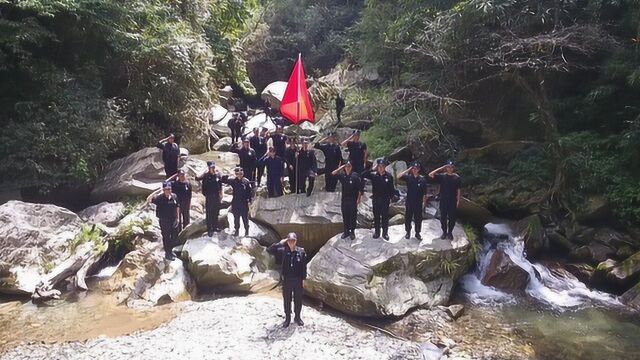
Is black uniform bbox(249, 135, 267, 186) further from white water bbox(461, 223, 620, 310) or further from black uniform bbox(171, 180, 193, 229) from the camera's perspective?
white water bbox(461, 223, 620, 310)

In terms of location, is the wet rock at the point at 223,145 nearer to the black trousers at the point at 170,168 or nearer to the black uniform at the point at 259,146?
the black uniform at the point at 259,146

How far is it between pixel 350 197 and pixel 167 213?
12.2ft

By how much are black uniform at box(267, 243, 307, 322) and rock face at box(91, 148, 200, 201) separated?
6.89 meters

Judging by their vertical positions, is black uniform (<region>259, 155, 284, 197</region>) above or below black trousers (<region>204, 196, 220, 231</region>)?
above

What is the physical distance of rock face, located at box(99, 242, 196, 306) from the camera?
9.74m

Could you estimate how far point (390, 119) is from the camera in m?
17.1

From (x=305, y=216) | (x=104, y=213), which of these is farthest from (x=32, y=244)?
(x=305, y=216)

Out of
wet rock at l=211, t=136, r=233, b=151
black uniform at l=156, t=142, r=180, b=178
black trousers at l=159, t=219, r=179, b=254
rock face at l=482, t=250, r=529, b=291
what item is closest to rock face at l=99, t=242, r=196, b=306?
black trousers at l=159, t=219, r=179, b=254

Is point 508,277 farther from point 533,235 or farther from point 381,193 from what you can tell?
point 381,193

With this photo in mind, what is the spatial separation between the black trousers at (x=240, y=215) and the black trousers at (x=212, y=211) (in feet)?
1.22

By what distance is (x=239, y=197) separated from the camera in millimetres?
10789

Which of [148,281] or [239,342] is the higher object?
[148,281]

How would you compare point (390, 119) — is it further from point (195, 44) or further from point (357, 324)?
point (357, 324)

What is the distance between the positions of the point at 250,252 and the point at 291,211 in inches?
56.4
